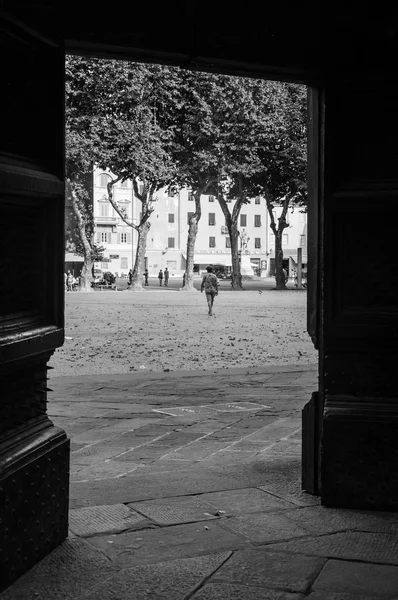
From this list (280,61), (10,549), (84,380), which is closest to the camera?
(10,549)

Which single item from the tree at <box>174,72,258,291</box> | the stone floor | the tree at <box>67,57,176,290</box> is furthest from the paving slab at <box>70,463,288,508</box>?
the tree at <box>174,72,258,291</box>

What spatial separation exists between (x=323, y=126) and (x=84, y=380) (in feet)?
17.3

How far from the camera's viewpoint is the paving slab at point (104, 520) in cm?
324

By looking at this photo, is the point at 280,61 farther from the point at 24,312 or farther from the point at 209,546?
the point at 209,546

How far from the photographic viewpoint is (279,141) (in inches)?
1486

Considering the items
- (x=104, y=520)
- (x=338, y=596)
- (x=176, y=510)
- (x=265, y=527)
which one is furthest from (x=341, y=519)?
(x=104, y=520)

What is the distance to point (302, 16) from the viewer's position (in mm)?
3477

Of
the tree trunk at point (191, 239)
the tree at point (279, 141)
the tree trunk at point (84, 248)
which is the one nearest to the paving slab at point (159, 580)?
the tree at point (279, 141)

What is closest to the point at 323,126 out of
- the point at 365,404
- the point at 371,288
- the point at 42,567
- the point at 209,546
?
the point at 371,288

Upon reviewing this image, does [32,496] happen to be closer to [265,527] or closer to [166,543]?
[166,543]

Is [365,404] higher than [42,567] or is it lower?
higher

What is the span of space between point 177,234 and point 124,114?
4795 centimetres

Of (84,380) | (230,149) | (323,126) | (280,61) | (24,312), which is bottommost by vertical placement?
(84,380)

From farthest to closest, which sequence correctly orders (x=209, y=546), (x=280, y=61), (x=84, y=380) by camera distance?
1. (x=84, y=380)
2. (x=280, y=61)
3. (x=209, y=546)
